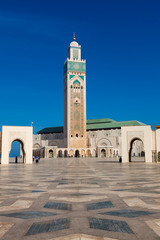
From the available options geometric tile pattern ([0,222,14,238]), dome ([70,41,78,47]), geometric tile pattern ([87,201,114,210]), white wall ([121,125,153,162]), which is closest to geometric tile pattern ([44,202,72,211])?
geometric tile pattern ([87,201,114,210])

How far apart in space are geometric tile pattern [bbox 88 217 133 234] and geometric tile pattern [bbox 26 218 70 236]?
342 mm

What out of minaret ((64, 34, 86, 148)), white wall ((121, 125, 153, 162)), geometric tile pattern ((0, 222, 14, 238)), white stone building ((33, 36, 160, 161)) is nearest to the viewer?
geometric tile pattern ((0, 222, 14, 238))

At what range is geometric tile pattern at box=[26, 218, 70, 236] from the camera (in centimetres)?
288

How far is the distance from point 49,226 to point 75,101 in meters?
68.3

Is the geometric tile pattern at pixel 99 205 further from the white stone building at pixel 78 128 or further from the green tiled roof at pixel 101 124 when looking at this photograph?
the green tiled roof at pixel 101 124

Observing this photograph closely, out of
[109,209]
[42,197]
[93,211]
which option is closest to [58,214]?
[93,211]

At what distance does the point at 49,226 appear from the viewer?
305cm

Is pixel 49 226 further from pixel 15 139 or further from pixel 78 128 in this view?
pixel 78 128

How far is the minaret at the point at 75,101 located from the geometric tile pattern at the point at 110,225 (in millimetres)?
65522

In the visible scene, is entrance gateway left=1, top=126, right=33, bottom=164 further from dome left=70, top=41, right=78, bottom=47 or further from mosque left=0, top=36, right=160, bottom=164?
dome left=70, top=41, right=78, bottom=47

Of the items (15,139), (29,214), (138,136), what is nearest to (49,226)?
(29,214)

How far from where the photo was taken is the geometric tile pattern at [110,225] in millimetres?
2893

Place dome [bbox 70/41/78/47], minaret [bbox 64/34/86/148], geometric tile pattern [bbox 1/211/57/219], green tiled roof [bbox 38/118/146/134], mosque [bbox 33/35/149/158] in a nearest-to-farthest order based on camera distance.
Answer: geometric tile pattern [bbox 1/211/57/219]
mosque [bbox 33/35/149/158]
minaret [bbox 64/34/86/148]
green tiled roof [bbox 38/118/146/134]
dome [bbox 70/41/78/47]

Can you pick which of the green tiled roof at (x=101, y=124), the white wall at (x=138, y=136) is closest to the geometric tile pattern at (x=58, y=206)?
the white wall at (x=138, y=136)
